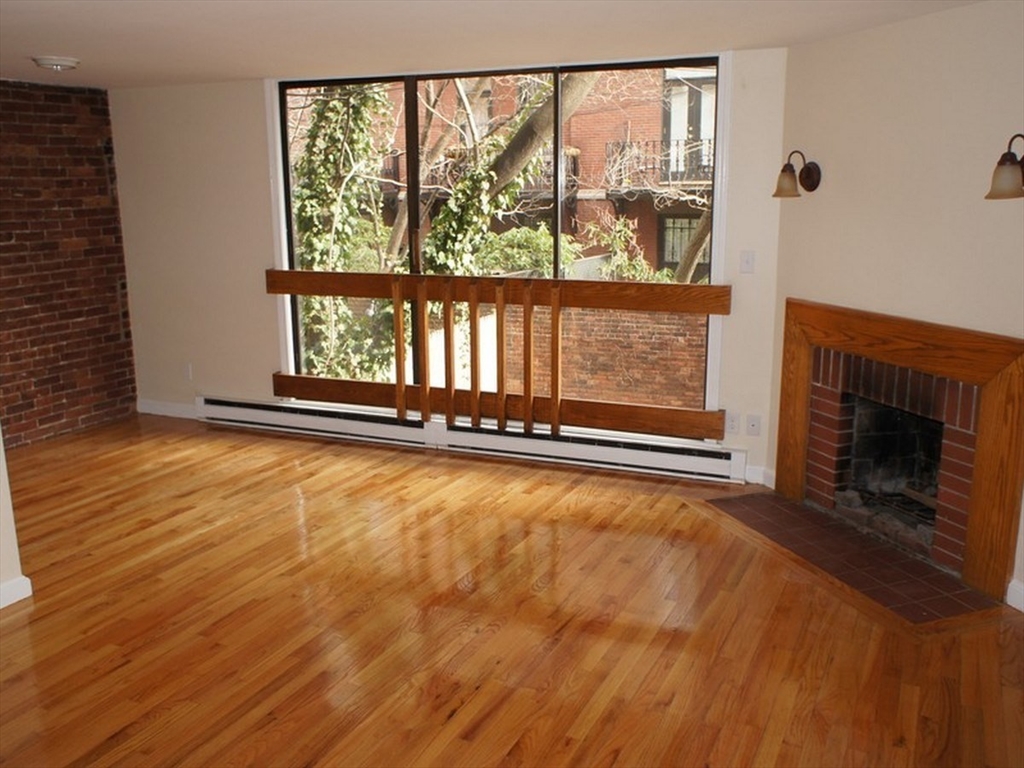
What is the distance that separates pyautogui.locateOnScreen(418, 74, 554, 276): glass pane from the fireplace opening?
1.88 meters

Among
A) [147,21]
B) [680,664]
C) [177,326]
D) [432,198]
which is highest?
[147,21]

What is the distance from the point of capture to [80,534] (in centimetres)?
400

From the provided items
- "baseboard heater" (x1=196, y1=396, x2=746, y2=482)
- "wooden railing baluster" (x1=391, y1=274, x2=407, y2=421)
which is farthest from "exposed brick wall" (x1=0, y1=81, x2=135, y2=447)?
"wooden railing baluster" (x1=391, y1=274, x2=407, y2=421)

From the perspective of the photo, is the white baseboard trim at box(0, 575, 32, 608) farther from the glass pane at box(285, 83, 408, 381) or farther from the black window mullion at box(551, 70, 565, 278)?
the black window mullion at box(551, 70, 565, 278)

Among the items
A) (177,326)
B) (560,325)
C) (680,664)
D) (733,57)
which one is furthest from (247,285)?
(680,664)

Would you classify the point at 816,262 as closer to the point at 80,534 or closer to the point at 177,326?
the point at 80,534

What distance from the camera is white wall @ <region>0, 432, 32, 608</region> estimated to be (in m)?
3.31

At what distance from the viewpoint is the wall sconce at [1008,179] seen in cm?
289

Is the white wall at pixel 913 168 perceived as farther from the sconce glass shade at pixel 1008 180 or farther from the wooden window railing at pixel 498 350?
the wooden window railing at pixel 498 350

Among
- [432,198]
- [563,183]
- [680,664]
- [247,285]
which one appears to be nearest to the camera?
[680,664]

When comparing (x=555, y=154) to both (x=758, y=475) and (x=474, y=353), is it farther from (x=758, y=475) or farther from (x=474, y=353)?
(x=758, y=475)

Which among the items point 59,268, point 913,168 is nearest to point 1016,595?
point 913,168

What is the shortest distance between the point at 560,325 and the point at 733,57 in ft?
5.29

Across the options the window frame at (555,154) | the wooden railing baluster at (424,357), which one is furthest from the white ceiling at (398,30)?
the wooden railing baluster at (424,357)
